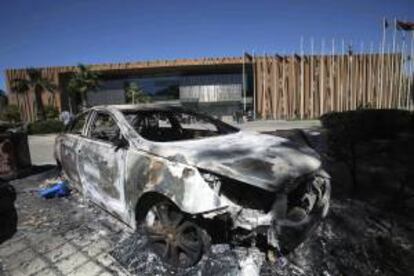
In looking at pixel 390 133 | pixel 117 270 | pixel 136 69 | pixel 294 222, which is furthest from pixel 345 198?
→ pixel 136 69

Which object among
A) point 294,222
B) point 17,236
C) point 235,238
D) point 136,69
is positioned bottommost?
point 17,236

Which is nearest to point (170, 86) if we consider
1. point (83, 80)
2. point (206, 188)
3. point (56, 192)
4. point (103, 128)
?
point (83, 80)

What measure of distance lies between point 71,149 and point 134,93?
28.7 meters

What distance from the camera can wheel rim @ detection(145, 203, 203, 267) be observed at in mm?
2844

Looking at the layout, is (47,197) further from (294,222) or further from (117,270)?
(294,222)

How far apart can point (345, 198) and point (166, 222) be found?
121 inches

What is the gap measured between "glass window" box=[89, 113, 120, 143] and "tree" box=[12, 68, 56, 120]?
28029mm

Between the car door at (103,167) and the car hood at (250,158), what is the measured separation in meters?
0.72

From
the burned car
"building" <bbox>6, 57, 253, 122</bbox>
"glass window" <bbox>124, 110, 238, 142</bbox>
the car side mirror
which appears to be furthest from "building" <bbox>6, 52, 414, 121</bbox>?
the car side mirror

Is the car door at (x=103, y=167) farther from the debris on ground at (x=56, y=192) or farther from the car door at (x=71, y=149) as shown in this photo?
the debris on ground at (x=56, y=192)

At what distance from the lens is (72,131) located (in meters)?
5.46

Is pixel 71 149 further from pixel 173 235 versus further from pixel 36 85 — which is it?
pixel 36 85

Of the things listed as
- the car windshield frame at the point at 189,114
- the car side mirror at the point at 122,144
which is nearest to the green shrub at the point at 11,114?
the car windshield frame at the point at 189,114

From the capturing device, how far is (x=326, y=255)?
317 centimetres
